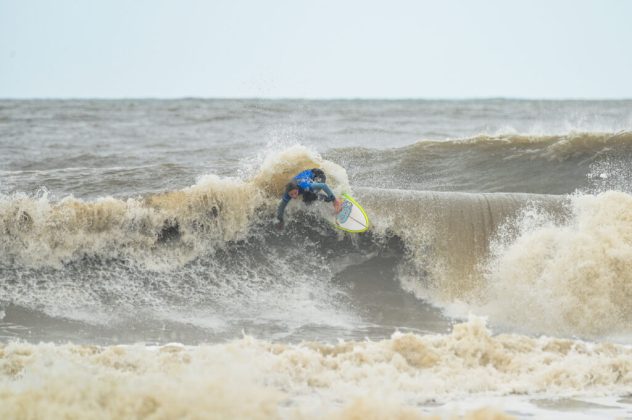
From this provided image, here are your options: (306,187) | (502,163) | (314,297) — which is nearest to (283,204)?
(306,187)

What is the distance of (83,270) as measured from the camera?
8367 millimetres

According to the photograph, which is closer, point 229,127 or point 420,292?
point 420,292

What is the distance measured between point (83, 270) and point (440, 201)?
4.71 m

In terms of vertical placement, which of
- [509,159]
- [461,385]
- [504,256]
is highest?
[509,159]

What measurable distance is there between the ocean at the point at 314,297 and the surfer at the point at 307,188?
40 centimetres

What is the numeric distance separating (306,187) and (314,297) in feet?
5.22

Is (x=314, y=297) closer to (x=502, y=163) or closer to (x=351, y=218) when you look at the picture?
(x=351, y=218)

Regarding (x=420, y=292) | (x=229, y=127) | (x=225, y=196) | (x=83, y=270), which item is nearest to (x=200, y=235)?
(x=225, y=196)

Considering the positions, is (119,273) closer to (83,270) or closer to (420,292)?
(83,270)

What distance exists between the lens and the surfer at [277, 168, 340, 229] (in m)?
8.90

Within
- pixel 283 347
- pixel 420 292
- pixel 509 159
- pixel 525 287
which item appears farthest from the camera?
pixel 509 159

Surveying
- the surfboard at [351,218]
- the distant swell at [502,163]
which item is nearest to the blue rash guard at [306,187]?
the surfboard at [351,218]

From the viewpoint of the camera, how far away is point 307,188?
8.95 metres

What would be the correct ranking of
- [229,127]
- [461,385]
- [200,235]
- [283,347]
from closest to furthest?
[461,385], [283,347], [200,235], [229,127]
